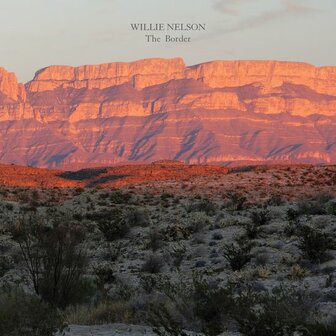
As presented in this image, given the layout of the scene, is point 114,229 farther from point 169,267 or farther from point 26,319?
point 26,319

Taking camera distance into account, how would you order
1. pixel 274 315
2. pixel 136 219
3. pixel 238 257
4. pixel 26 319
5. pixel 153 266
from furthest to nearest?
1. pixel 136 219
2. pixel 153 266
3. pixel 238 257
4. pixel 26 319
5. pixel 274 315

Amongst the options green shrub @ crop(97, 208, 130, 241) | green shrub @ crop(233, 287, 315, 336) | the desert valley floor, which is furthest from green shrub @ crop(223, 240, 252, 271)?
green shrub @ crop(97, 208, 130, 241)

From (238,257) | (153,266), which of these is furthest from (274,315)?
(153,266)

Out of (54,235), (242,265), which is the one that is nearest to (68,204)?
(242,265)

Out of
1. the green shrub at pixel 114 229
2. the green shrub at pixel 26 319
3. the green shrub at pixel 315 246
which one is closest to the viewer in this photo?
the green shrub at pixel 26 319

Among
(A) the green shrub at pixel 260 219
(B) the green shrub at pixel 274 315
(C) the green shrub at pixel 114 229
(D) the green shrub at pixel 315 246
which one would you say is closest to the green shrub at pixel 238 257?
(D) the green shrub at pixel 315 246

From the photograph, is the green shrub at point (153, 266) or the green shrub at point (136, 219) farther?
A: the green shrub at point (136, 219)

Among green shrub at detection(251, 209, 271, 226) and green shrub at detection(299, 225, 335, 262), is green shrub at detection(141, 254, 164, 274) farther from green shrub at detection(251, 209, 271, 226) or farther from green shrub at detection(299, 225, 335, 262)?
green shrub at detection(251, 209, 271, 226)

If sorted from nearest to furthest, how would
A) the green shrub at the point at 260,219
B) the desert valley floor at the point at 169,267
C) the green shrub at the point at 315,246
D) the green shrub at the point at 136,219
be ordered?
the desert valley floor at the point at 169,267 → the green shrub at the point at 315,246 → the green shrub at the point at 260,219 → the green shrub at the point at 136,219

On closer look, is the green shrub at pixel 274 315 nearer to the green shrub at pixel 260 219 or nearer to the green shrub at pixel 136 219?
the green shrub at pixel 260 219

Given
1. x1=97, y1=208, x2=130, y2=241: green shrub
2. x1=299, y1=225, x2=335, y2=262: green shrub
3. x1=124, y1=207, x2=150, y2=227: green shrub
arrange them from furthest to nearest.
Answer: x1=124, y1=207, x2=150, y2=227: green shrub < x1=97, y1=208, x2=130, y2=241: green shrub < x1=299, y1=225, x2=335, y2=262: green shrub

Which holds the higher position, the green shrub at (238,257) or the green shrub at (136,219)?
the green shrub at (238,257)

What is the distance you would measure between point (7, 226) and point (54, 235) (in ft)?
48.4

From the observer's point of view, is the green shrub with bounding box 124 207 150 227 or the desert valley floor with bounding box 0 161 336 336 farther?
the green shrub with bounding box 124 207 150 227
